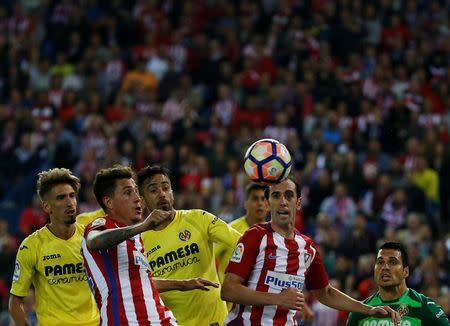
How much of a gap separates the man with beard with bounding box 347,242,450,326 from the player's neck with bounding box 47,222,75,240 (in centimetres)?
264

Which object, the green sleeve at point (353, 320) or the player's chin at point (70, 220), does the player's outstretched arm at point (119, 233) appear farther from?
the green sleeve at point (353, 320)

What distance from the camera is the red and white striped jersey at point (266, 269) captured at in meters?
8.66

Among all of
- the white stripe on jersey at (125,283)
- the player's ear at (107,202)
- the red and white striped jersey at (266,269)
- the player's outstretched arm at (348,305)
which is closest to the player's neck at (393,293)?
the player's outstretched arm at (348,305)

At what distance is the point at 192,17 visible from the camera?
24219mm

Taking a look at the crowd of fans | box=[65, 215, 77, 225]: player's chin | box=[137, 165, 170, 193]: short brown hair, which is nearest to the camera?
box=[137, 165, 170, 193]: short brown hair

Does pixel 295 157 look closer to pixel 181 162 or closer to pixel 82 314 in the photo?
pixel 181 162

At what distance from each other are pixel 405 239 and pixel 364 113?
3426 mm

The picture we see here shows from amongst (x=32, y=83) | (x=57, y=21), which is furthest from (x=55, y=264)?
(x=57, y=21)

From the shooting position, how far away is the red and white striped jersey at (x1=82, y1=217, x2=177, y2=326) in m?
8.23

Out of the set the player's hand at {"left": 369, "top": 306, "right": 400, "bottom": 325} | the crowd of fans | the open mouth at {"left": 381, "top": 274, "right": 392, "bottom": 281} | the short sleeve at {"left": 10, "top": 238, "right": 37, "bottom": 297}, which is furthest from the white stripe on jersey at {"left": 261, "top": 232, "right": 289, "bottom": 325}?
the crowd of fans

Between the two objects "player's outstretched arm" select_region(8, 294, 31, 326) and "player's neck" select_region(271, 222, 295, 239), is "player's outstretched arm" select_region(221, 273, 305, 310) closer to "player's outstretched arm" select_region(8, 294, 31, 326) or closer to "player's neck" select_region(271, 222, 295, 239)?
"player's neck" select_region(271, 222, 295, 239)

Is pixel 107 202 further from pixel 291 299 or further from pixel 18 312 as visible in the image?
Answer: pixel 18 312

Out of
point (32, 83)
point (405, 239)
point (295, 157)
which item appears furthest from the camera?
point (32, 83)

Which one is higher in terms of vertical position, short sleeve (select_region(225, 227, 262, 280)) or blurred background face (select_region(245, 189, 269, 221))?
blurred background face (select_region(245, 189, 269, 221))
